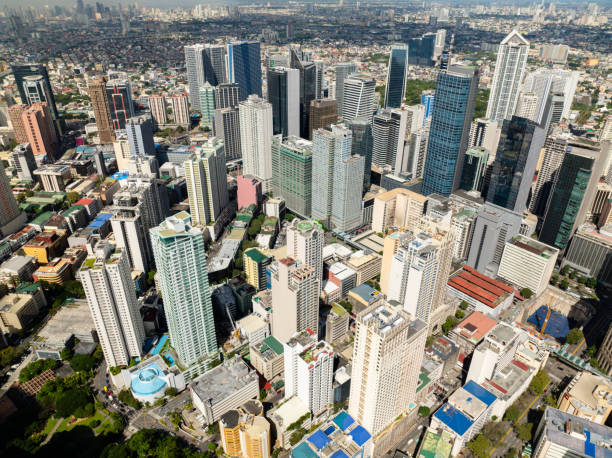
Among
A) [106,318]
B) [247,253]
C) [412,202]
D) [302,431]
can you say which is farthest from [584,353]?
[106,318]

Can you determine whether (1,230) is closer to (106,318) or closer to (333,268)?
(106,318)

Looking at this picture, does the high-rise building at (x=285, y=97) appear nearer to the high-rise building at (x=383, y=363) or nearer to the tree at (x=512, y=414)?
the high-rise building at (x=383, y=363)

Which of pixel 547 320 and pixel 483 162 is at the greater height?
pixel 483 162

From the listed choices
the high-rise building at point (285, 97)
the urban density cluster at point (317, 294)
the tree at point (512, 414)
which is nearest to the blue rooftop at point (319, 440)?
the urban density cluster at point (317, 294)

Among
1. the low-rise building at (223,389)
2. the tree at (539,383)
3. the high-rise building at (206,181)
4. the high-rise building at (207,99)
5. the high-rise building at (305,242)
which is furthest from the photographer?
the high-rise building at (207,99)

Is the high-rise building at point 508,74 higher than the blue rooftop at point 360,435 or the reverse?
higher

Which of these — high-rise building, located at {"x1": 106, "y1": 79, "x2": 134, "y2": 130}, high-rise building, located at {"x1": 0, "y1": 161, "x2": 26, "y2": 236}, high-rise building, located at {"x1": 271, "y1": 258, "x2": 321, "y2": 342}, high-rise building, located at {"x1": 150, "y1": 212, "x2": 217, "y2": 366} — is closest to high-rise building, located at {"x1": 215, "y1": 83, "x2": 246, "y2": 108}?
high-rise building, located at {"x1": 106, "y1": 79, "x2": 134, "y2": 130}

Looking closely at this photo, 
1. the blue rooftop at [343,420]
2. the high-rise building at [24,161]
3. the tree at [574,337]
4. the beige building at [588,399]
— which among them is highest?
the high-rise building at [24,161]

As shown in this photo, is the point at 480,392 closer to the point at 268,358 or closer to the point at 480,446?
the point at 480,446
